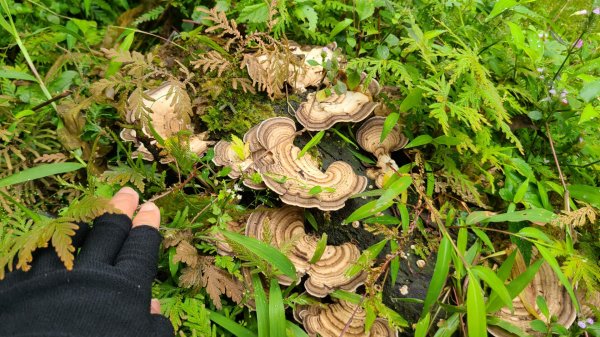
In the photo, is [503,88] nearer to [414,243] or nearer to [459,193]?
[459,193]

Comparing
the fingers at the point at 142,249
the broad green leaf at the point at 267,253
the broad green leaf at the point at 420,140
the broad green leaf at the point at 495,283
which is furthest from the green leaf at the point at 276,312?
the broad green leaf at the point at 420,140

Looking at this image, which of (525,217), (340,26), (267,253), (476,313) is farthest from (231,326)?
(340,26)

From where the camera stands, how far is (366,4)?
3.41 metres

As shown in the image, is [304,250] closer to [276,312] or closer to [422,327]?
[276,312]

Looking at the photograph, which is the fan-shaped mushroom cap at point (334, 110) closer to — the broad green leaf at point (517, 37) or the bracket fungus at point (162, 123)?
the bracket fungus at point (162, 123)

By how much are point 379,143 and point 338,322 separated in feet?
4.26

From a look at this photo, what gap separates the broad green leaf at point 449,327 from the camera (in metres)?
2.67

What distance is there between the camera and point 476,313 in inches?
96.2

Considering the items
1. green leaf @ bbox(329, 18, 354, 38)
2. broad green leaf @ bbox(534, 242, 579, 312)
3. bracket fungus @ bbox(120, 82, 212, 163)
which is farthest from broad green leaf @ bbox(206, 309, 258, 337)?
green leaf @ bbox(329, 18, 354, 38)

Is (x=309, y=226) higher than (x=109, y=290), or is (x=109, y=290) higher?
(x=109, y=290)

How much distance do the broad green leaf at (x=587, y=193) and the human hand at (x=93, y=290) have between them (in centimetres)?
277

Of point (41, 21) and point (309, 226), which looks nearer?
point (309, 226)

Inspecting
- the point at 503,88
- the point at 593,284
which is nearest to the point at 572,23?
the point at 503,88

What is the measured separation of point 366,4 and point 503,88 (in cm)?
120
